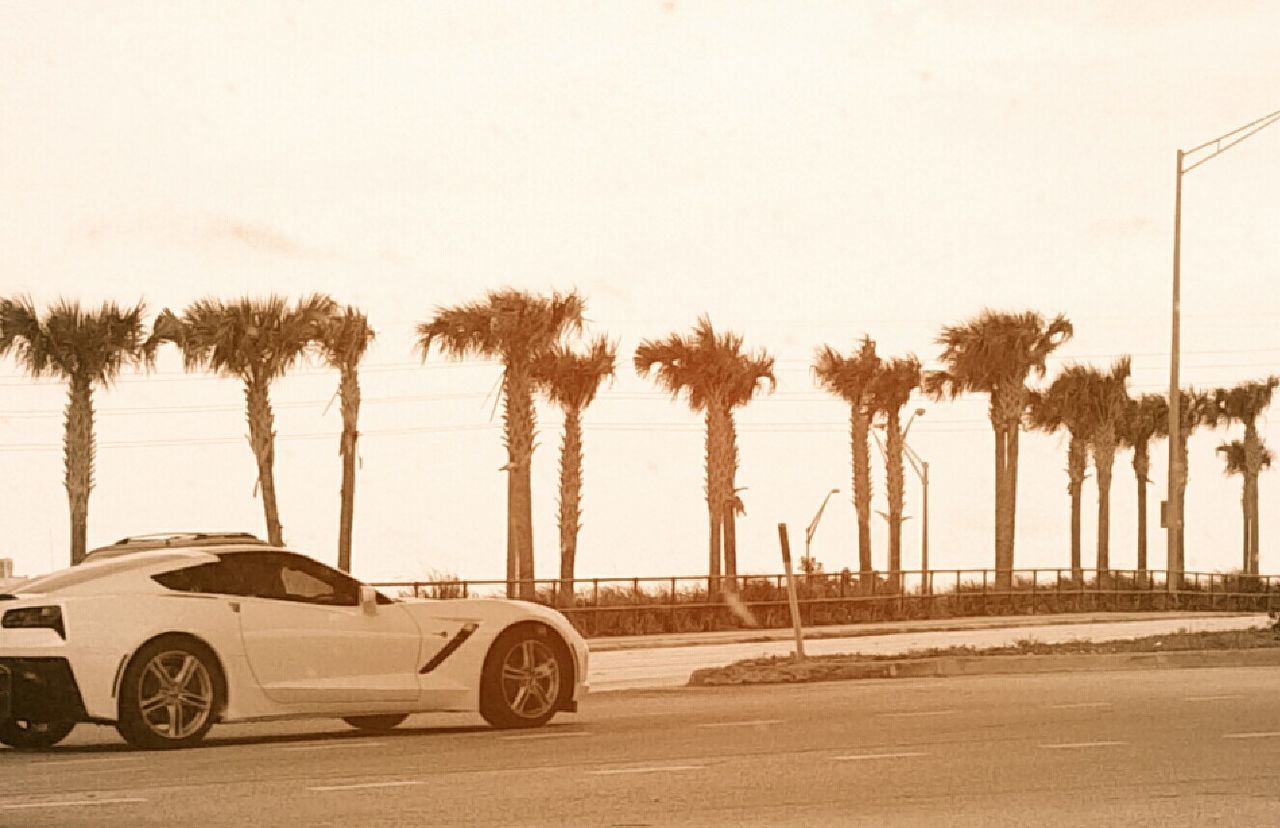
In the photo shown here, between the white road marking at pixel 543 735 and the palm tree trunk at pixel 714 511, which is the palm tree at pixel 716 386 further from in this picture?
the white road marking at pixel 543 735

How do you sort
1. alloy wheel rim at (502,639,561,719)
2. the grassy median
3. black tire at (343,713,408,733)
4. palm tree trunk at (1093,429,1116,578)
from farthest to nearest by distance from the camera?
palm tree trunk at (1093,429,1116,578), the grassy median, black tire at (343,713,408,733), alloy wheel rim at (502,639,561,719)

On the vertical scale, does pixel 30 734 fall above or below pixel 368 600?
below

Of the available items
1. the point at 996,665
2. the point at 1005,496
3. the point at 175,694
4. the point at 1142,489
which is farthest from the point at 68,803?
the point at 1142,489

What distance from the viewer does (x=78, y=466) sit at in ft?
170

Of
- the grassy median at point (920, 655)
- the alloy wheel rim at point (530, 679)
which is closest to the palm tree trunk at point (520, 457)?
the grassy median at point (920, 655)

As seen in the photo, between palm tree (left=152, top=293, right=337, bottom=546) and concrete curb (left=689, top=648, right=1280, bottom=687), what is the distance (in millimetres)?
31463

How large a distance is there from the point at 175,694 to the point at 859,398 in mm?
60685

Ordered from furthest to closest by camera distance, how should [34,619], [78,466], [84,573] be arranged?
[78,466], [84,573], [34,619]

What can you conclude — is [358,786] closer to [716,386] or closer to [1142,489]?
[716,386]

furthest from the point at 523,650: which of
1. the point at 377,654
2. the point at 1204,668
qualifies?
the point at 1204,668

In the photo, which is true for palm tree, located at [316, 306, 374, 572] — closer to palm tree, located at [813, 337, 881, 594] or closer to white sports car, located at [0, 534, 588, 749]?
palm tree, located at [813, 337, 881, 594]

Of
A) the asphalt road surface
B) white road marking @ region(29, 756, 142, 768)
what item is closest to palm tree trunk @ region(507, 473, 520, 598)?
the asphalt road surface

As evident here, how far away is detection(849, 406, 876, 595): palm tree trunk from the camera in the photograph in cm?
7100

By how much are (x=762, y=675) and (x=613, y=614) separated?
24.7 m
